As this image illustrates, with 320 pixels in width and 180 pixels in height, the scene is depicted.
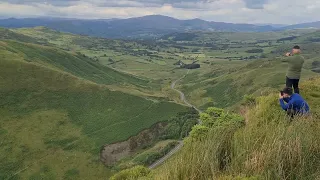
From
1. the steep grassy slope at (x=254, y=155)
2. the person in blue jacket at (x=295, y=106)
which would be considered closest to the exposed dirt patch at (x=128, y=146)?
the person in blue jacket at (x=295, y=106)

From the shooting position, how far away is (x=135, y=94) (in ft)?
442

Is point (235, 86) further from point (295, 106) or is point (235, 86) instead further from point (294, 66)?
point (295, 106)

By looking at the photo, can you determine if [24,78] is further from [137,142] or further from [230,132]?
[230,132]

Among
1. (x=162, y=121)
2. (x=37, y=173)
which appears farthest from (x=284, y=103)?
(x=162, y=121)

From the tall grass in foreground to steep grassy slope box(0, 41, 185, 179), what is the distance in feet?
259

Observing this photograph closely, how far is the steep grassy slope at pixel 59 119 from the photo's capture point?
3460 inches

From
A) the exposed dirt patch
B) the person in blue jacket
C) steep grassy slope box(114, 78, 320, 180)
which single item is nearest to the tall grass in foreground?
steep grassy slope box(114, 78, 320, 180)

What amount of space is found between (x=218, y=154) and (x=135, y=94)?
124 m

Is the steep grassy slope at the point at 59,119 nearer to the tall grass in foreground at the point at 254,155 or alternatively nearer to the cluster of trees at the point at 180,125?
the cluster of trees at the point at 180,125

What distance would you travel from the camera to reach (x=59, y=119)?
109 m

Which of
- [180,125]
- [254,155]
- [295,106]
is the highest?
[295,106]

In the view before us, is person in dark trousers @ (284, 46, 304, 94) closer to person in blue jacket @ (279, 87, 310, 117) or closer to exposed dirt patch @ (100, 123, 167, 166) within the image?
person in blue jacket @ (279, 87, 310, 117)

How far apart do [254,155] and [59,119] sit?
10557 centimetres

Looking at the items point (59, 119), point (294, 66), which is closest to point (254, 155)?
point (294, 66)
